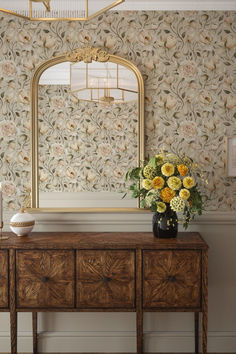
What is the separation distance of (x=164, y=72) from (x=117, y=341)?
208 centimetres

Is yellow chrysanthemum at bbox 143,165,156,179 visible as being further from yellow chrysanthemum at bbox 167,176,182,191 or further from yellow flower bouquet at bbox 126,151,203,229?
yellow chrysanthemum at bbox 167,176,182,191

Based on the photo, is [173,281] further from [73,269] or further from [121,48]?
[121,48]

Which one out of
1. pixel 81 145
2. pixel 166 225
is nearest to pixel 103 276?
pixel 166 225

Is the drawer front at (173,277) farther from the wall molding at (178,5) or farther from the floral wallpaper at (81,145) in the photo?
the wall molding at (178,5)

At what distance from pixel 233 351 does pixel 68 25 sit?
2779mm

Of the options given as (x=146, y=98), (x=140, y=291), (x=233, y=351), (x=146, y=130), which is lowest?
(x=233, y=351)

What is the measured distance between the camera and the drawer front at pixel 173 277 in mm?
2242

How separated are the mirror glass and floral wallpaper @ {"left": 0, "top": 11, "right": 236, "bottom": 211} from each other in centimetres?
12

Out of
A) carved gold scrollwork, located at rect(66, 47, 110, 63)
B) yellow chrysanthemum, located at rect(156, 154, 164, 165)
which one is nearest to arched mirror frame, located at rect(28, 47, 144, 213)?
carved gold scrollwork, located at rect(66, 47, 110, 63)

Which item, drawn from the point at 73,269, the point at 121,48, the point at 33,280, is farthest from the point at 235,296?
the point at 121,48

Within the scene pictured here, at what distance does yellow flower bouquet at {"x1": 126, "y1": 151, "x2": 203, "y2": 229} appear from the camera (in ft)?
7.65

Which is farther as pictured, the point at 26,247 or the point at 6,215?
the point at 6,215

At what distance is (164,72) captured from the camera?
8.87ft

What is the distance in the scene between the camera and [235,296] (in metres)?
2.75
